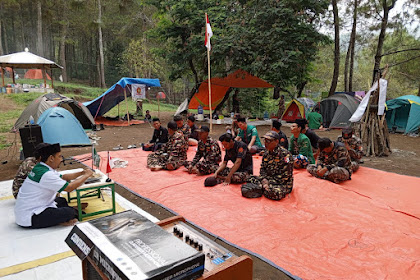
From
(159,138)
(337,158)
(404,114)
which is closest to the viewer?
(337,158)

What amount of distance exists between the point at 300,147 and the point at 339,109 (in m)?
6.90

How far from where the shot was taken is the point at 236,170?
416cm

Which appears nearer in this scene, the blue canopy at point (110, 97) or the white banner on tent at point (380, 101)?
the white banner on tent at point (380, 101)

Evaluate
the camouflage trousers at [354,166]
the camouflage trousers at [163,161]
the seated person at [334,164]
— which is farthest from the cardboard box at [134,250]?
the camouflage trousers at [354,166]

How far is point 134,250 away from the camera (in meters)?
0.96

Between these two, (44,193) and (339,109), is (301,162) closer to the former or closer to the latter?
(44,193)

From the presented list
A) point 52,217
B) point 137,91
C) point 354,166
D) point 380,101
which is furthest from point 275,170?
point 137,91

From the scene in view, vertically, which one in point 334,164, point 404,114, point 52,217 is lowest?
point 52,217

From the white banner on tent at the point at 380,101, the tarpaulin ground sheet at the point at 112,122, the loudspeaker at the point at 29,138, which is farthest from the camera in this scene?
the tarpaulin ground sheet at the point at 112,122

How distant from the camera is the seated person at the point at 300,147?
493 cm

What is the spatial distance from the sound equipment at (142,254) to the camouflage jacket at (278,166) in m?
2.51

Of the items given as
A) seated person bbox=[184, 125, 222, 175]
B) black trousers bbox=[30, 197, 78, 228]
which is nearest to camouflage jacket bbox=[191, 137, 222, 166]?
seated person bbox=[184, 125, 222, 175]

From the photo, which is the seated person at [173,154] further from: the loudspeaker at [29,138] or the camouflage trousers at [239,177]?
the loudspeaker at [29,138]

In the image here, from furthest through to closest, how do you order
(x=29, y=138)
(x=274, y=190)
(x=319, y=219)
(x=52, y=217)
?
1. (x=29, y=138)
2. (x=274, y=190)
3. (x=319, y=219)
4. (x=52, y=217)
